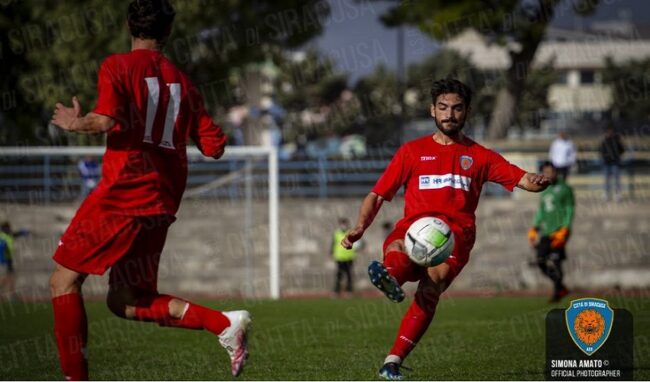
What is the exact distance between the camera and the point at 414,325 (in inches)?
312

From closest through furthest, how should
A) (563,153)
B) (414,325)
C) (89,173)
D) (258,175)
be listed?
1. (414,325)
2. (89,173)
3. (258,175)
4. (563,153)

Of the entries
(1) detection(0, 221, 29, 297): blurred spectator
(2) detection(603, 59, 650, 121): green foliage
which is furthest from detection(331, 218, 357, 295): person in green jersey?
(2) detection(603, 59, 650, 121): green foliage

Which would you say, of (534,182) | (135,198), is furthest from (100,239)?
(534,182)

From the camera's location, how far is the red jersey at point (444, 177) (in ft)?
26.0

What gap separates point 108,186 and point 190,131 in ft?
1.96

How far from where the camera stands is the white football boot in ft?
20.1

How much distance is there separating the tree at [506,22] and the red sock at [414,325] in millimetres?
21272

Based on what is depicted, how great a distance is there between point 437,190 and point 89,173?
564 inches

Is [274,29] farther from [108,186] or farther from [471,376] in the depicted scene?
[108,186]

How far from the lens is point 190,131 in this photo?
21.0 ft

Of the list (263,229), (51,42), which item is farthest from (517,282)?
(51,42)

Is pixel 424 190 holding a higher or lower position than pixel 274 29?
lower

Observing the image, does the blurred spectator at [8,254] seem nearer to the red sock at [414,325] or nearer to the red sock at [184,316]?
the red sock at [414,325]

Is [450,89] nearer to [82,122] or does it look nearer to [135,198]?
[135,198]
